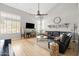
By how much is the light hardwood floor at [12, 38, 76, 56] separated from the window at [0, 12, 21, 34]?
0.85 feet

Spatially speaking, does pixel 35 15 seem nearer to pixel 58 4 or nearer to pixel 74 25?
pixel 58 4

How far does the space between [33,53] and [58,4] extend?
1.22 metres

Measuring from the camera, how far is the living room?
1984 millimetres

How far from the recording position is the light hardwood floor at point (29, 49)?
2020 mm

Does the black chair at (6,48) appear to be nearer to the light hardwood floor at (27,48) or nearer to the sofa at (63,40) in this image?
the light hardwood floor at (27,48)

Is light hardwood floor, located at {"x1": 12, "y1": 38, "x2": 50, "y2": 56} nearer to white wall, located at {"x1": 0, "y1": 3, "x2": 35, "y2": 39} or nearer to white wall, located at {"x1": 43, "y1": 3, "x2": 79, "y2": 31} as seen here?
white wall, located at {"x1": 0, "y1": 3, "x2": 35, "y2": 39}

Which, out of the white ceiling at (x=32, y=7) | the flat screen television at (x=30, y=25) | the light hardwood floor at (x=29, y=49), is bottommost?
the light hardwood floor at (x=29, y=49)

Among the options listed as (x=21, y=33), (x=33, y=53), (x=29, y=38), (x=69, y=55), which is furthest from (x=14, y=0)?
(x=69, y=55)

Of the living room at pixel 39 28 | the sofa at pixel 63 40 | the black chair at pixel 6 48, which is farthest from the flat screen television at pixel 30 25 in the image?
the black chair at pixel 6 48

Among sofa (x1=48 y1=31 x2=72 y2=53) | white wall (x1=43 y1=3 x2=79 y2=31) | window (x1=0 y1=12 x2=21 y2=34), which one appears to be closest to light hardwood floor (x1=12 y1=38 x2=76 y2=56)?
sofa (x1=48 y1=31 x2=72 y2=53)

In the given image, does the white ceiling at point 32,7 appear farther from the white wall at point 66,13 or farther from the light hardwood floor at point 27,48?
the light hardwood floor at point 27,48

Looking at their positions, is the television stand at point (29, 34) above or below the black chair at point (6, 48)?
above

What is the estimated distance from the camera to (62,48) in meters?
2.01

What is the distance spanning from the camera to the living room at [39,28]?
1.98 metres
